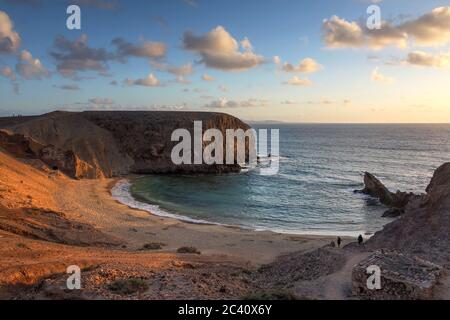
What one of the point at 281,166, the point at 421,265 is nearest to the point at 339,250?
the point at 421,265

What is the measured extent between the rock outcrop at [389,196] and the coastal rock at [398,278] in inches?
1045

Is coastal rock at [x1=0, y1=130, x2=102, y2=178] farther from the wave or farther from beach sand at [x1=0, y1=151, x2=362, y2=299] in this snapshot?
the wave

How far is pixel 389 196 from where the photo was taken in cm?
4400

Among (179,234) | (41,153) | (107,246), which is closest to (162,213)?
(179,234)

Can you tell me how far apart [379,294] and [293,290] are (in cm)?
289

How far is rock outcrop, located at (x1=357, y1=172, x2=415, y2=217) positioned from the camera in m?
39.7

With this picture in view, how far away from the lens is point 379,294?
12.6 m

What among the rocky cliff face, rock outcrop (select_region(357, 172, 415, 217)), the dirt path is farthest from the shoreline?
the dirt path

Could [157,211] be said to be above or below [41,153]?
below

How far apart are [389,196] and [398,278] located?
111 feet

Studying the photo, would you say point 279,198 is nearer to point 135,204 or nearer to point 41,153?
point 135,204
